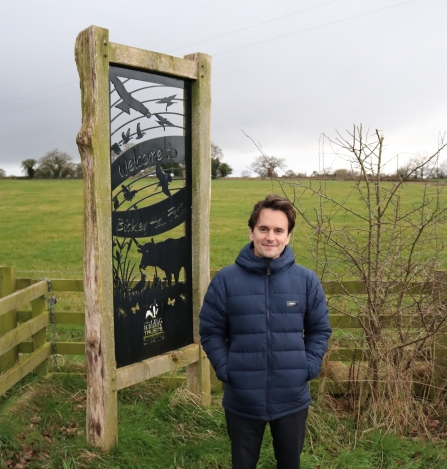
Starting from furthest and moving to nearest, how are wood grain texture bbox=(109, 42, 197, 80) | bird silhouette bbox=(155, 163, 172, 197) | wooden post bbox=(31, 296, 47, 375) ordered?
wooden post bbox=(31, 296, 47, 375) < bird silhouette bbox=(155, 163, 172, 197) < wood grain texture bbox=(109, 42, 197, 80)

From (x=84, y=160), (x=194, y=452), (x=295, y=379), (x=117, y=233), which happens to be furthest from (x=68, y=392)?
(x=295, y=379)

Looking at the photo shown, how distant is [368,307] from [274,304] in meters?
1.83

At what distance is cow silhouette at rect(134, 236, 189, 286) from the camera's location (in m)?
4.36

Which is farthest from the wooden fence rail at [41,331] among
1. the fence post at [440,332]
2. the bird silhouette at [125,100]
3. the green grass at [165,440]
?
the bird silhouette at [125,100]

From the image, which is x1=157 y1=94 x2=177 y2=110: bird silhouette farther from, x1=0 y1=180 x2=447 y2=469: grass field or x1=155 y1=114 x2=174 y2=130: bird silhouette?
x1=0 y1=180 x2=447 y2=469: grass field

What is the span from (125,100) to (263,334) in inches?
80.3

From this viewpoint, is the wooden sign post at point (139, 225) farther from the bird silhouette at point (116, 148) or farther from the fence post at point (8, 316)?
the fence post at point (8, 316)

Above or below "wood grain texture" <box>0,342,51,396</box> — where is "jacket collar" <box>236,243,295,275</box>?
above

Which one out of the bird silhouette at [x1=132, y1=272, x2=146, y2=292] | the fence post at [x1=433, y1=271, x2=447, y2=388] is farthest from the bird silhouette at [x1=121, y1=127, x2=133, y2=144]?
A: the fence post at [x1=433, y1=271, x2=447, y2=388]

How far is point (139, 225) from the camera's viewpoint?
4.26 metres

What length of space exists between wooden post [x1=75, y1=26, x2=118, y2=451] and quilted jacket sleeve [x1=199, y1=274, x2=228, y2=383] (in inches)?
40.5

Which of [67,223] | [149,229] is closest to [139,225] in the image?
[149,229]

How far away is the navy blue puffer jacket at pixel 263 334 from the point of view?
317cm

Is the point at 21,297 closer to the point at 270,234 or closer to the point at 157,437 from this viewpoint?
the point at 157,437
